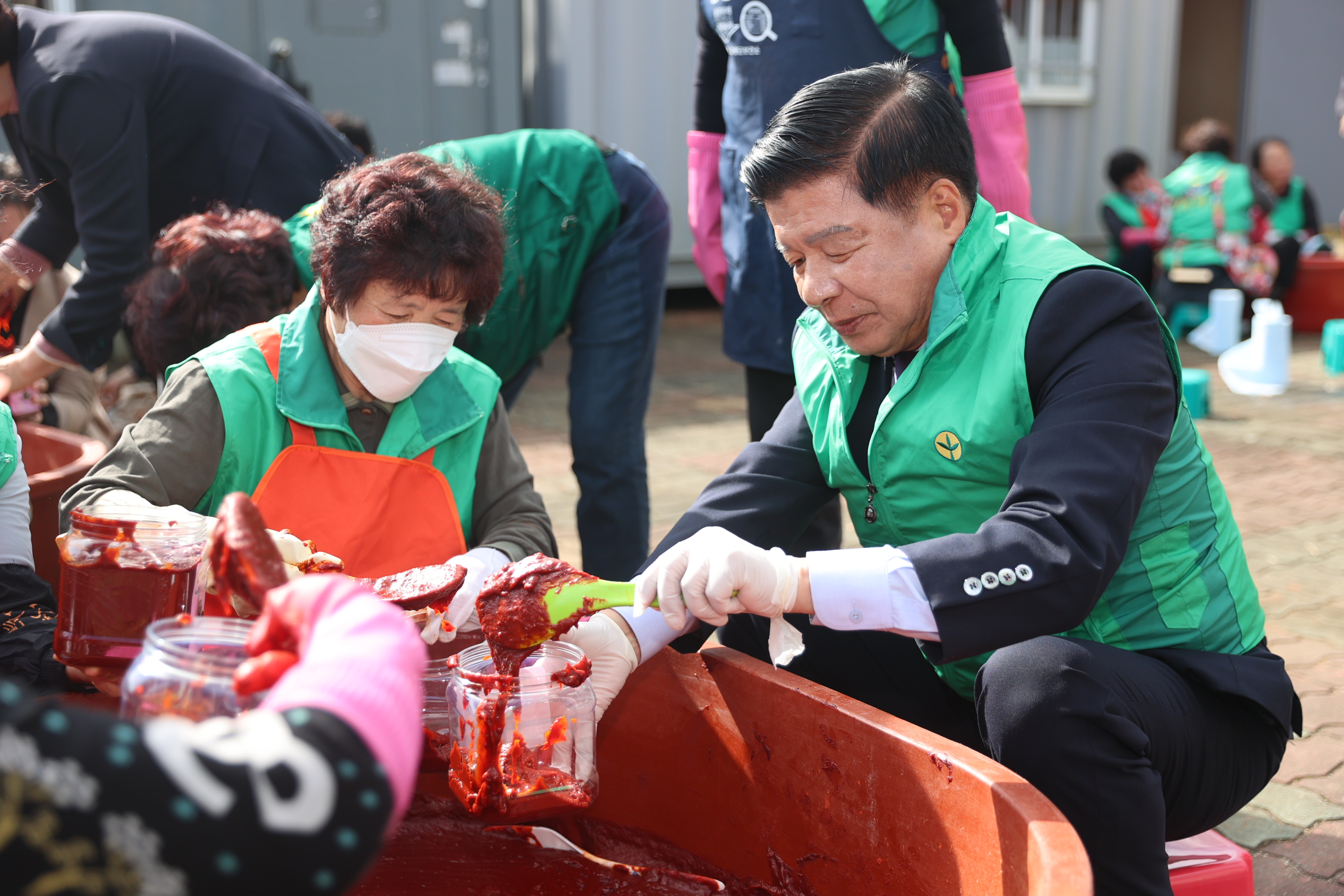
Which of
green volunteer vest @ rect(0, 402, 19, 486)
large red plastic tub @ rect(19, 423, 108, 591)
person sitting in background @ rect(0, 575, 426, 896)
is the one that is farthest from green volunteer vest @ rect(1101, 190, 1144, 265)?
person sitting in background @ rect(0, 575, 426, 896)

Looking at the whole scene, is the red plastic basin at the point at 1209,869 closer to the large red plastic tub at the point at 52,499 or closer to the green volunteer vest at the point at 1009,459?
the green volunteer vest at the point at 1009,459

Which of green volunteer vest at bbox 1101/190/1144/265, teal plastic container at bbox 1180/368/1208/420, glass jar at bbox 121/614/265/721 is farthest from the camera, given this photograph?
green volunteer vest at bbox 1101/190/1144/265

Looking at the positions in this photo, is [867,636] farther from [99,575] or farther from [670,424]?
[670,424]

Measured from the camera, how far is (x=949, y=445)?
5.54 feet

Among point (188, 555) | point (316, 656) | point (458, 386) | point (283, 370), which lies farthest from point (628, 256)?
point (316, 656)

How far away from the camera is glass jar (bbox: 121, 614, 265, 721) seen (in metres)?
1.11

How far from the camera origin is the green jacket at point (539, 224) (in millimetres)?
2803

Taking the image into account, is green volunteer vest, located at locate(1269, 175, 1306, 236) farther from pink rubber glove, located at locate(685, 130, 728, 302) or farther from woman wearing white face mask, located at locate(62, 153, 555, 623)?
woman wearing white face mask, located at locate(62, 153, 555, 623)

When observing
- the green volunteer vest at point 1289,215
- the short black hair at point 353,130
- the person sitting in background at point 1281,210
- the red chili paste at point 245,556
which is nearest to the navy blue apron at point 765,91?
the red chili paste at point 245,556

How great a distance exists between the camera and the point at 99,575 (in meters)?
1.61

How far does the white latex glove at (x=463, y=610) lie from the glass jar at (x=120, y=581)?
34 cm

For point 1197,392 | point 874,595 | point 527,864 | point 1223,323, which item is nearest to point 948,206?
point 874,595

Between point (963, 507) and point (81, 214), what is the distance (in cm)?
211

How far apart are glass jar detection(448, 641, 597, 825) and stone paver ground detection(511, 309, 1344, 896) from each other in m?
1.31
